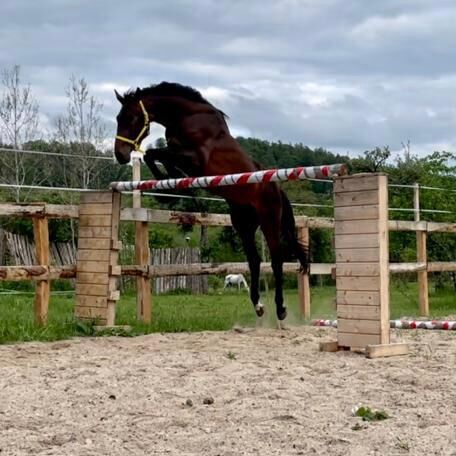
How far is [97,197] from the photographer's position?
20.2ft

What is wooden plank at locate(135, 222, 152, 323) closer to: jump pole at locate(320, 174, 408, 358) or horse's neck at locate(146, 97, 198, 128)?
horse's neck at locate(146, 97, 198, 128)

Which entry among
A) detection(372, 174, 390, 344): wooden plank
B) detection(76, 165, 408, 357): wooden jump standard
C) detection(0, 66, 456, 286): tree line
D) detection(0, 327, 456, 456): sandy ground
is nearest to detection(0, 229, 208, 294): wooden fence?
detection(0, 66, 456, 286): tree line

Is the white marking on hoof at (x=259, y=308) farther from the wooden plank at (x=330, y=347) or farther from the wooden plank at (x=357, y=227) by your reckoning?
the wooden plank at (x=357, y=227)

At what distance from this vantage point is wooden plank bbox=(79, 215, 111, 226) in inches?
238

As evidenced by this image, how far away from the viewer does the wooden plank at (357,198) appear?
474 centimetres

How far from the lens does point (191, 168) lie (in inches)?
235

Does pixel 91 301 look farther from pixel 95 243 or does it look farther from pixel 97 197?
pixel 97 197

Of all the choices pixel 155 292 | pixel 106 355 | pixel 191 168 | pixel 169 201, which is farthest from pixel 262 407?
pixel 155 292

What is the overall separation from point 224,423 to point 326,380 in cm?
103

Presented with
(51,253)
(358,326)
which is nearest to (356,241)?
A: (358,326)

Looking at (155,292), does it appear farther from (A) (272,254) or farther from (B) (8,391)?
(B) (8,391)

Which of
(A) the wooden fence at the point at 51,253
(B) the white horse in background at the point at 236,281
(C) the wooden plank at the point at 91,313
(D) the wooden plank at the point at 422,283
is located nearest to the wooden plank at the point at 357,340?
(C) the wooden plank at the point at 91,313

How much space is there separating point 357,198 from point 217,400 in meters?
2.05

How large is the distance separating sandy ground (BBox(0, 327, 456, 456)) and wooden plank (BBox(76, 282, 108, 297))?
91 centimetres
